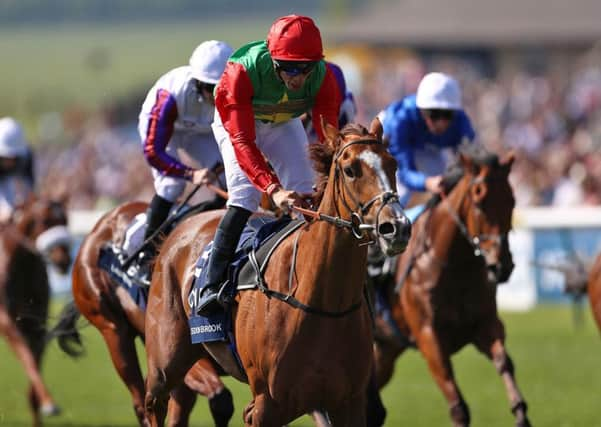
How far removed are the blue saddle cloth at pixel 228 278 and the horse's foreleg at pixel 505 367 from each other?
6.62 feet

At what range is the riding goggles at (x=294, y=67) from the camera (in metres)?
5.84

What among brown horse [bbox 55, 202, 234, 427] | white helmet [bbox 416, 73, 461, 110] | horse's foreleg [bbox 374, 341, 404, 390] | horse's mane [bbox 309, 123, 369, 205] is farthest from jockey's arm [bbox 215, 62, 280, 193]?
horse's foreleg [bbox 374, 341, 404, 390]

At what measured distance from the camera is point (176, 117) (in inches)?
310

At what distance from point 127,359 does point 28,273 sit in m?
2.80

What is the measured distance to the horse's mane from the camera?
5543mm

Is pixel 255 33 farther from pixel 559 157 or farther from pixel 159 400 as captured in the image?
pixel 159 400

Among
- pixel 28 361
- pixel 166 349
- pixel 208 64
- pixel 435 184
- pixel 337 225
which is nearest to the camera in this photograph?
pixel 337 225

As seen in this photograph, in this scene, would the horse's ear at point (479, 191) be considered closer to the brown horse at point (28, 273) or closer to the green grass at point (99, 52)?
the brown horse at point (28, 273)

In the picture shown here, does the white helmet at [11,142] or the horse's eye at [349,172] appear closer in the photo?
the horse's eye at [349,172]

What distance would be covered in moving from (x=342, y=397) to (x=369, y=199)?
947mm

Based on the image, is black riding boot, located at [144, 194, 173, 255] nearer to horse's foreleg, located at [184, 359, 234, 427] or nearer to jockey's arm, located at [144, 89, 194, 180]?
jockey's arm, located at [144, 89, 194, 180]

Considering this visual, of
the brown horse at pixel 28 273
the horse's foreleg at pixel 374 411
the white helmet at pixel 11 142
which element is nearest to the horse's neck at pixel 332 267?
the horse's foreleg at pixel 374 411

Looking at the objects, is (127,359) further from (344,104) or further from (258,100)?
(258,100)

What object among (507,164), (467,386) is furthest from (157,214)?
(467,386)
